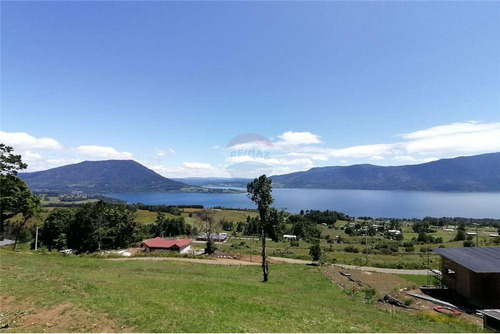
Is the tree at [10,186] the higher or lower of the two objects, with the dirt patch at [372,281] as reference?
higher

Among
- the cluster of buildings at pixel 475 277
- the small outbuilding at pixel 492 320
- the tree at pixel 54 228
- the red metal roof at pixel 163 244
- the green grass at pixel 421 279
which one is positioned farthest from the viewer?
the tree at pixel 54 228

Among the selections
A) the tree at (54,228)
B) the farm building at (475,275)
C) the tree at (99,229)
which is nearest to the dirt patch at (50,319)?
the farm building at (475,275)

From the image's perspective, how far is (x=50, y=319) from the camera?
9.83 meters

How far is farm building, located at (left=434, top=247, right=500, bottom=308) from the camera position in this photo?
2355cm

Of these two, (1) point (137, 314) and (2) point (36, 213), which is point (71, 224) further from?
(1) point (137, 314)

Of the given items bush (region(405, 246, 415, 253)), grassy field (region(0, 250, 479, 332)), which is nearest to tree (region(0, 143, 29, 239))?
grassy field (region(0, 250, 479, 332))

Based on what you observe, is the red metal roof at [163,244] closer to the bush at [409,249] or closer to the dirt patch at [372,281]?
the dirt patch at [372,281]

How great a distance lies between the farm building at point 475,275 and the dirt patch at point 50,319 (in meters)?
27.5

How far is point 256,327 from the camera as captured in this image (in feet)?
34.9

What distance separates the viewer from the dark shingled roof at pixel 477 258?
23484mm

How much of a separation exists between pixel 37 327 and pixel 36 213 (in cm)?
3546

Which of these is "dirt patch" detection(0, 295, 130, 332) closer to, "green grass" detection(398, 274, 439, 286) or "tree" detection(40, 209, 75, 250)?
"green grass" detection(398, 274, 439, 286)

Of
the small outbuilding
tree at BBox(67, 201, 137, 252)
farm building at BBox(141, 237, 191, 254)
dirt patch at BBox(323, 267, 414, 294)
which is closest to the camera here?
the small outbuilding

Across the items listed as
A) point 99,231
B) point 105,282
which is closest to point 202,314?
point 105,282
